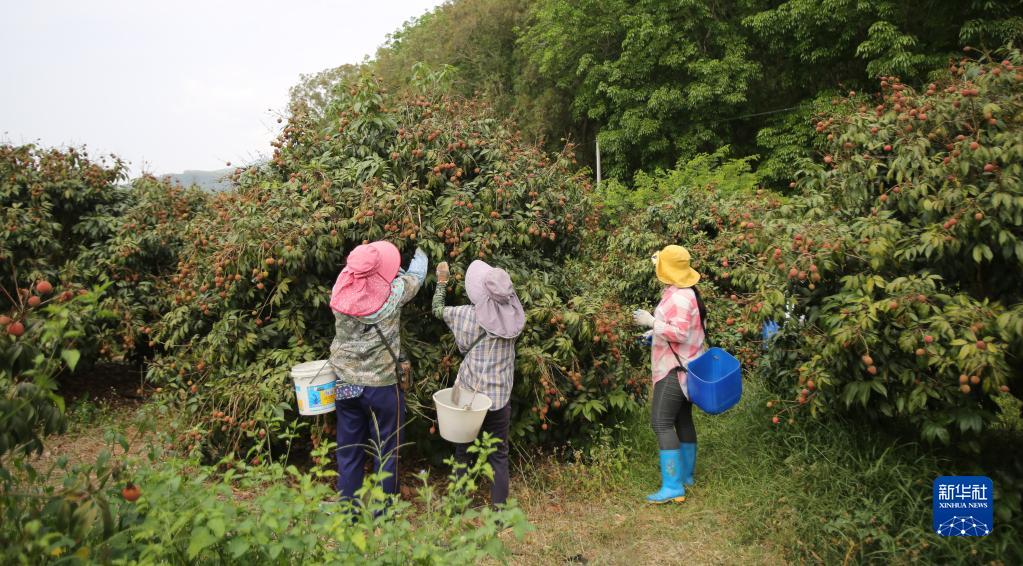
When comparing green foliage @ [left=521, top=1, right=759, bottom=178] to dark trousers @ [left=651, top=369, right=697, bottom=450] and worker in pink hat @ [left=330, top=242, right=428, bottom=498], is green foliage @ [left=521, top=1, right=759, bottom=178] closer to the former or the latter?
dark trousers @ [left=651, top=369, right=697, bottom=450]

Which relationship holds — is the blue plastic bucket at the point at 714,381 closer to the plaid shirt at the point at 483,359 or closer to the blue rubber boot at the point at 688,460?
the blue rubber boot at the point at 688,460

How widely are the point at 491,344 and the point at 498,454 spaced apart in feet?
2.23

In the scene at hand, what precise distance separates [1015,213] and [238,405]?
446 cm

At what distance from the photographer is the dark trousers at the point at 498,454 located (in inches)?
157

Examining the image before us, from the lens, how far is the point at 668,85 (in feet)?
64.1

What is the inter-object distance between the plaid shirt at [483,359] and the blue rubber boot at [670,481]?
1.12m

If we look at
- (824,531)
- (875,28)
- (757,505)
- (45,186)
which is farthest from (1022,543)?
(875,28)

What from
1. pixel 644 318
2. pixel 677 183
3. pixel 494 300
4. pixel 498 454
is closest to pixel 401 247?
pixel 494 300

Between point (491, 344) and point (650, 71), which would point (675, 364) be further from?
point (650, 71)

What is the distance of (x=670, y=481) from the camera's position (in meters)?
4.19

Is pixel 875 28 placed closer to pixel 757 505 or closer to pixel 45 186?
pixel 757 505

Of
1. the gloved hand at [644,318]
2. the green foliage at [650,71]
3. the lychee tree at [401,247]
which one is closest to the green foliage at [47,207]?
the lychee tree at [401,247]

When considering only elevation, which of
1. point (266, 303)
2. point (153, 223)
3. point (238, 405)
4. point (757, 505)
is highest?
point (153, 223)

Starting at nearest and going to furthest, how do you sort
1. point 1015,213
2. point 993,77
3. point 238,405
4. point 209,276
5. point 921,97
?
point 1015,213
point 993,77
point 921,97
point 238,405
point 209,276
